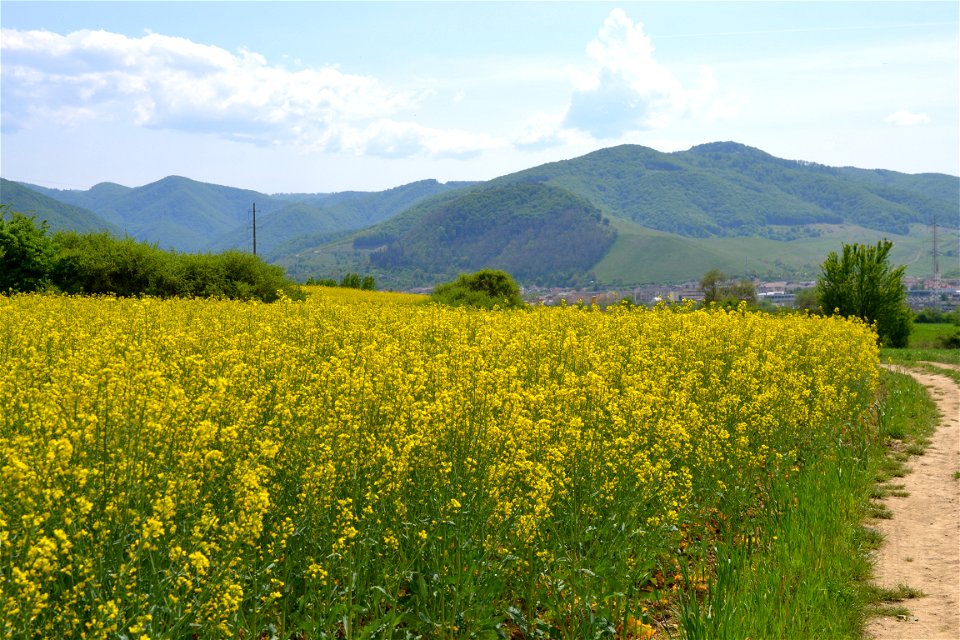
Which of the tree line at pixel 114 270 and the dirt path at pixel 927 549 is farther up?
the tree line at pixel 114 270

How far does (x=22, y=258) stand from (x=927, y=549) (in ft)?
85.4

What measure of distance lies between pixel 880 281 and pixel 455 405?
29.6 meters

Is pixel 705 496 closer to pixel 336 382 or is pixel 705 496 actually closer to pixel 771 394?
pixel 771 394

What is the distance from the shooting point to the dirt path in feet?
19.3

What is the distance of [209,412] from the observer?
518cm

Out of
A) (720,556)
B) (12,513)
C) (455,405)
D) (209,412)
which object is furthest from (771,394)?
(12,513)

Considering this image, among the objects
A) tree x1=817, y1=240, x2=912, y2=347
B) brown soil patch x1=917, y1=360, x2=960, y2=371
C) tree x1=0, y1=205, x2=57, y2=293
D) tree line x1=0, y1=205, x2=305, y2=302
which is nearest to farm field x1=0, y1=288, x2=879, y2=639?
brown soil patch x1=917, y1=360, x2=960, y2=371

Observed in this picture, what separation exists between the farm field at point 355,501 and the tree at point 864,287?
80.7 feet

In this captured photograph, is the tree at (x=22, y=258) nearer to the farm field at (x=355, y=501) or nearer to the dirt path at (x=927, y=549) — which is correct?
the farm field at (x=355, y=501)

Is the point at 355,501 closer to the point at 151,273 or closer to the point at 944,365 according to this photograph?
the point at 944,365

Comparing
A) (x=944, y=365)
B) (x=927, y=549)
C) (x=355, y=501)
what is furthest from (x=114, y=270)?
(x=944, y=365)

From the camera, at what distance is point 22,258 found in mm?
25078

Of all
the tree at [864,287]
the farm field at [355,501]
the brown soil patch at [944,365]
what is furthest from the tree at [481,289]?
the farm field at [355,501]

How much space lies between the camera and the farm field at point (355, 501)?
384 cm
